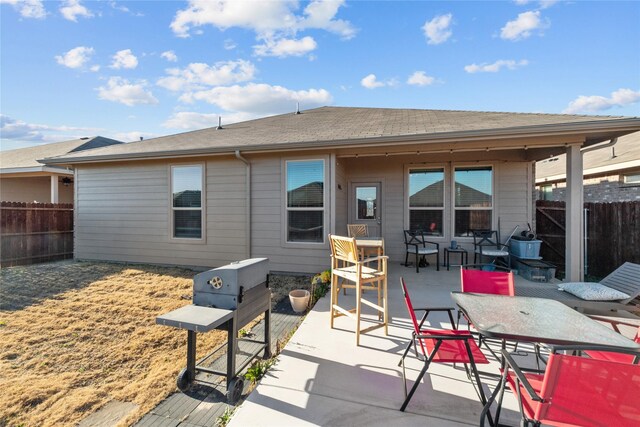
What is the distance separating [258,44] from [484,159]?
7.00 m

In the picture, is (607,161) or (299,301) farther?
(607,161)

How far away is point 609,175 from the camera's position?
29.8 ft

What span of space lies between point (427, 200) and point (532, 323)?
16.4ft

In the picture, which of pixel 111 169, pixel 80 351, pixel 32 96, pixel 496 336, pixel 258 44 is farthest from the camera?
pixel 32 96

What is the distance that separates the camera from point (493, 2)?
5.84 m

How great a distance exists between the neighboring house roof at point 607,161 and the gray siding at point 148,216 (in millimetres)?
7611

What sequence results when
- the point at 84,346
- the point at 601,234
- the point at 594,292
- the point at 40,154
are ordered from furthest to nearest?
the point at 40,154
the point at 601,234
the point at 594,292
the point at 84,346

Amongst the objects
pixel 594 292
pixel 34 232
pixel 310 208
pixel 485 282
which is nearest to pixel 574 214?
pixel 594 292

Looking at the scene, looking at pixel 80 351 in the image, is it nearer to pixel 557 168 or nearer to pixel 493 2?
pixel 493 2

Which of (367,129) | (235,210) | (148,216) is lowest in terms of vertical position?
(148,216)

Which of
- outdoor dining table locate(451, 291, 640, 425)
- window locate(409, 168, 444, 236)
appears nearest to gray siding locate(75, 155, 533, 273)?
window locate(409, 168, 444, 236)

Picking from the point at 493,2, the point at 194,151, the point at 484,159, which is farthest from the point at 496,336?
the point at 493,2

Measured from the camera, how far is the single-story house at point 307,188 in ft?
17.7

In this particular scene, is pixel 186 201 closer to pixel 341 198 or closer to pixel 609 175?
pixel 341 198
